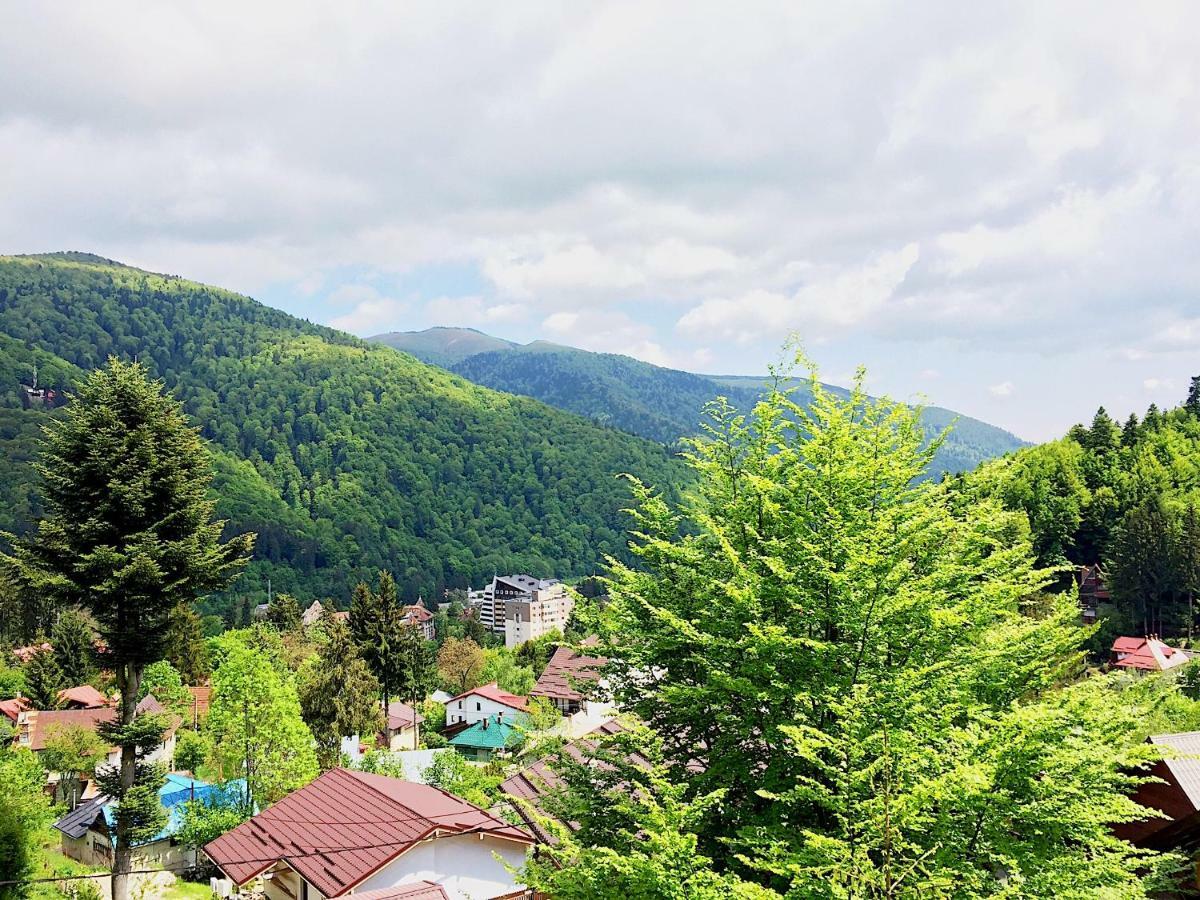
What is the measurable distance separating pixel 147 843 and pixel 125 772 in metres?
10.3

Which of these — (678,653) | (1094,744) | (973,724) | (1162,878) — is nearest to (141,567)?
(678,653)

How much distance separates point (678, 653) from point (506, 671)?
177ft

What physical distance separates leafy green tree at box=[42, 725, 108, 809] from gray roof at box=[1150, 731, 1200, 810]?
115 ft

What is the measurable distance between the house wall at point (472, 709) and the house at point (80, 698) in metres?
19.8

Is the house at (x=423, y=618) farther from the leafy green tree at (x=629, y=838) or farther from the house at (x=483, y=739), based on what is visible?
the leafy green tree at (x=629, y=838)

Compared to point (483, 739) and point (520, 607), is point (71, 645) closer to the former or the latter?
point (483, 739)

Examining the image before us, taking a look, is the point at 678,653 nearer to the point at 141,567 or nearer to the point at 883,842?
the point at 883,842

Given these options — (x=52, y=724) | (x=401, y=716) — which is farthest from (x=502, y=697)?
(x=52, y=724)

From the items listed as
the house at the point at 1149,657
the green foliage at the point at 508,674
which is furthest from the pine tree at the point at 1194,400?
the green foliage at the point at 508,674

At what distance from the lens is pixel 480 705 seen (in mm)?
50438

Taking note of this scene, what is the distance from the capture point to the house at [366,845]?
14.0 meters

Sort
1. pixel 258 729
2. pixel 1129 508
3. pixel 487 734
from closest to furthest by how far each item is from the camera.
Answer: pixel 258 729 < pixel 487 734 < pixel 1129 508

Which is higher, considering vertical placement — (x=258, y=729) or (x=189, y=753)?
(x=258, y=729)

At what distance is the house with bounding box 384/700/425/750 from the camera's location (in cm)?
4468
